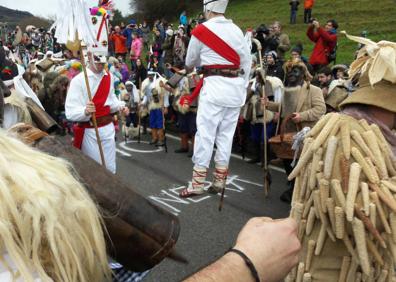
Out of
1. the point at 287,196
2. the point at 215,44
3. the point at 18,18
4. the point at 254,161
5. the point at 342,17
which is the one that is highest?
the point at 18,18

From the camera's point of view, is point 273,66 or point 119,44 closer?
point 273,66

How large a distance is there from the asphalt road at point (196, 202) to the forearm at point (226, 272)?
2035 millimetres

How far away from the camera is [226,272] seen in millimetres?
986

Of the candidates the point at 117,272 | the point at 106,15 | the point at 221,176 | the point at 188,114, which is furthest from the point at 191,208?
the point at 117,272

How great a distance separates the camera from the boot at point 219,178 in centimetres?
474

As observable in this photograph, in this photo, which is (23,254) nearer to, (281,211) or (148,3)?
(281,211)

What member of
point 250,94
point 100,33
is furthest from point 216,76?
point 250,94

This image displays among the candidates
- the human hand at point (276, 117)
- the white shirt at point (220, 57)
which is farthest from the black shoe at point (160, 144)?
the white shirt at point (220, 57)

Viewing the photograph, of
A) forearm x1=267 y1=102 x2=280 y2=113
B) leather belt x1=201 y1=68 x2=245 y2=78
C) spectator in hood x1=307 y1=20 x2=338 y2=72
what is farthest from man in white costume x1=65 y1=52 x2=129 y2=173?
spectator in hood x1=307 y1=20 x2=338 y2=72

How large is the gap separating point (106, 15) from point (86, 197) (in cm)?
380

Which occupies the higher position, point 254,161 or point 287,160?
point 287,160

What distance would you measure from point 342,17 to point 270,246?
71.6ft

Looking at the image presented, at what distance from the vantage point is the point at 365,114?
200cm

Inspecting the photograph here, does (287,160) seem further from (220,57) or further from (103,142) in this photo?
(103,142)
